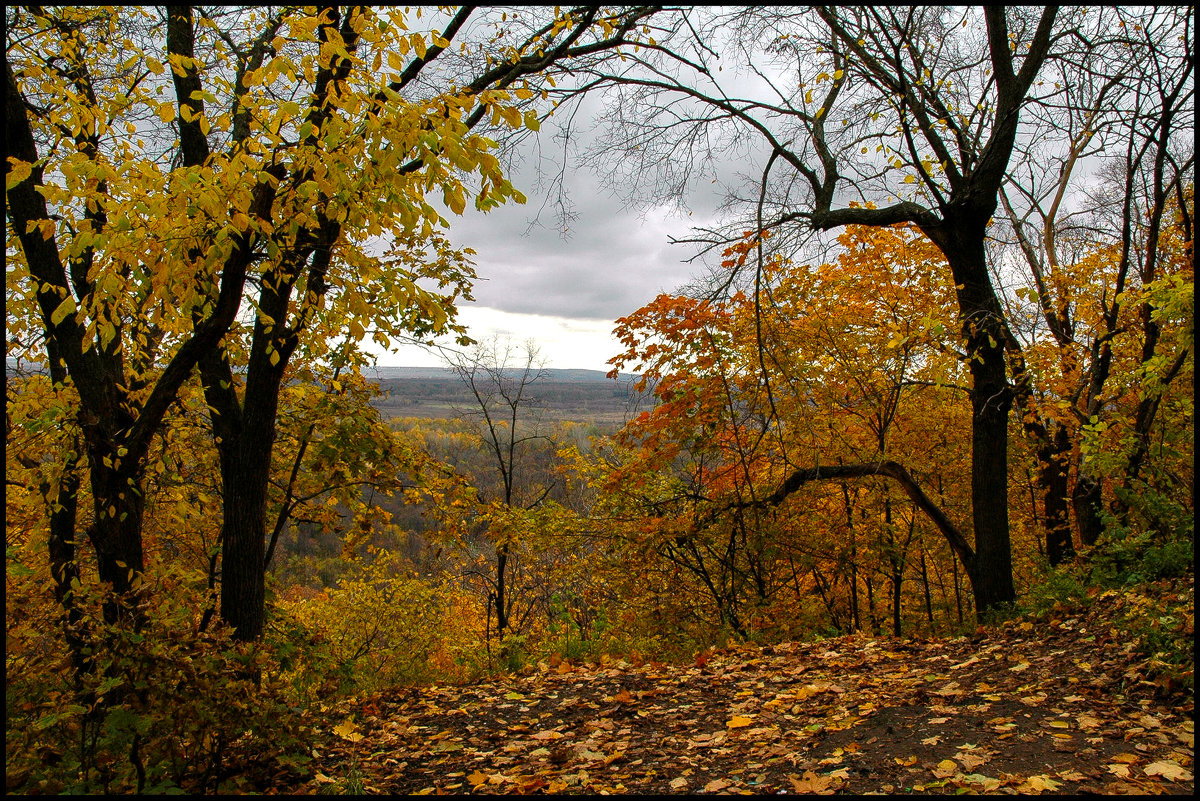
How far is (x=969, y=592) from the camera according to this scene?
15328mm

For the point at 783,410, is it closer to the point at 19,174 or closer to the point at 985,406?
the point at 985,406

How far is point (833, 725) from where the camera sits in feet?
12.8

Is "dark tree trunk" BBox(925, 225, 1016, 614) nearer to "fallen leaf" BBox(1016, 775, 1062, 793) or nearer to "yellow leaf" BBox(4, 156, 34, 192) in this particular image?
"fallen leaf" BBox(1016, 775, 1062, 793)

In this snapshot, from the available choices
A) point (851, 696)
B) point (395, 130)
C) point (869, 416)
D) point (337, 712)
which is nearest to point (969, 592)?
point (869, 416)

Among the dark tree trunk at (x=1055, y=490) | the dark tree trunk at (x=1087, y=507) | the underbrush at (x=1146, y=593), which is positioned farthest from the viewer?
the dark tree trunk at (x=1055, y=490)

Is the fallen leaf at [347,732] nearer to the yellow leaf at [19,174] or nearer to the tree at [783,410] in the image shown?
the yellow leaf at [19,174]

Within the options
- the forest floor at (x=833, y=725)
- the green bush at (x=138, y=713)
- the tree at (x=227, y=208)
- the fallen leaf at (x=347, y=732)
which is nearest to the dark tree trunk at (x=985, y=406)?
the forest floor at (x=833, y=725)

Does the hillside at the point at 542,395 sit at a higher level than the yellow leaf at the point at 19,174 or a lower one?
lower

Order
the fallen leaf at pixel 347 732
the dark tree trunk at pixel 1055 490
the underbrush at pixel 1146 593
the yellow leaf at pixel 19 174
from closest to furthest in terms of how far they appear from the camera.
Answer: the yellow leaf at pixel 19 174 < the underbrush at pixel 1146 593 < the fallen leaf at pixel 347 732 < the dark tree trunk at pixel 1055 490

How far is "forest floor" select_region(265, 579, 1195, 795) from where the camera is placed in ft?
10.00

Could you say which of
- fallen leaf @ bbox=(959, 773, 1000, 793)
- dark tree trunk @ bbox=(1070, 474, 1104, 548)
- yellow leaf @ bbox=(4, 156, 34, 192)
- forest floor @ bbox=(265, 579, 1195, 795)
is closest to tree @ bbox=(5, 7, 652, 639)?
yellow leaf @ bbox=(4, 156, 34, 192)

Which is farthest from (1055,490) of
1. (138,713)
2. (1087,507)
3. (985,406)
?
(138,713)

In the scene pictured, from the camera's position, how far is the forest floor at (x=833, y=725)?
10.00ft

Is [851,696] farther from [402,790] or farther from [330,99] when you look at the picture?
[330,99]
